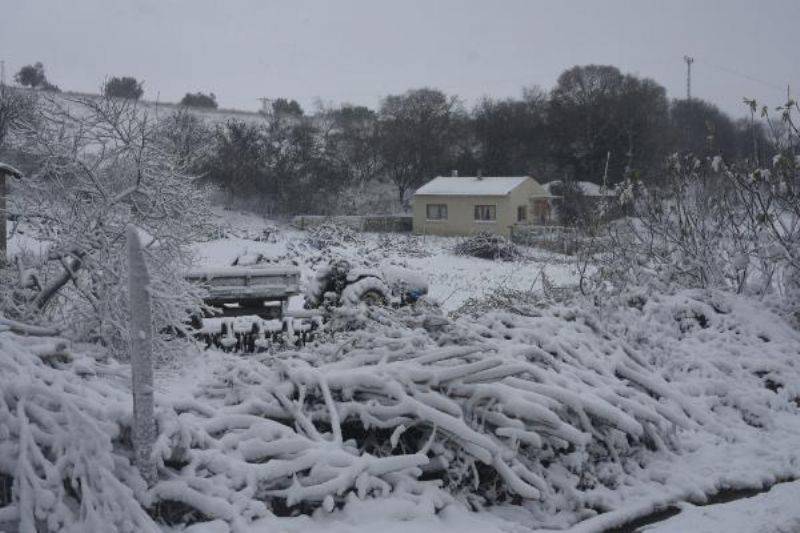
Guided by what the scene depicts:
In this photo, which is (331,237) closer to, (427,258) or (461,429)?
(427,258)

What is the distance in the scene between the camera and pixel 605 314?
8648 millimetres

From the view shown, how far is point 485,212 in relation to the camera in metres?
40.1

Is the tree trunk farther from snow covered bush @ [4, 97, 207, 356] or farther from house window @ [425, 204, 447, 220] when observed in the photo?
house window @ [425, 204, 447, 220]

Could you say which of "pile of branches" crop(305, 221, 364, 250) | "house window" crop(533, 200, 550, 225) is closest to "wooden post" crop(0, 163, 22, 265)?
"pile of branches" crop(305, 221, 364, 250)

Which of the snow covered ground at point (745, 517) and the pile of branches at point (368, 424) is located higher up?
the pile of branches at point (368, 424)

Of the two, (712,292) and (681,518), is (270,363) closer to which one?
(681,518)

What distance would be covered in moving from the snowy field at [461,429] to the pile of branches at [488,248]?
20265 millimetres

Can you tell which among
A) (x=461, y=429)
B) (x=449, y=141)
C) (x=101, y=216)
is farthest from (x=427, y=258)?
(x=449, y=141)

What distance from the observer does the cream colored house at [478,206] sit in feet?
129

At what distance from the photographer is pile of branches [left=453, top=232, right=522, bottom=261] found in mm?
28344

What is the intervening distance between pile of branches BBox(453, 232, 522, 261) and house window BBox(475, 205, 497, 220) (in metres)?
10.7

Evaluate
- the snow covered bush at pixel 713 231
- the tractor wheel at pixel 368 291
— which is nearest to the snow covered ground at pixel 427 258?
the tractor wheel at pixel 368 291

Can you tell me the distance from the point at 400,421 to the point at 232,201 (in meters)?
35.9

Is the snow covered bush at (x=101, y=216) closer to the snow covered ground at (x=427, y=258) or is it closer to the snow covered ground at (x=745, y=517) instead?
the snow covered ground at (x=745, y=517)
